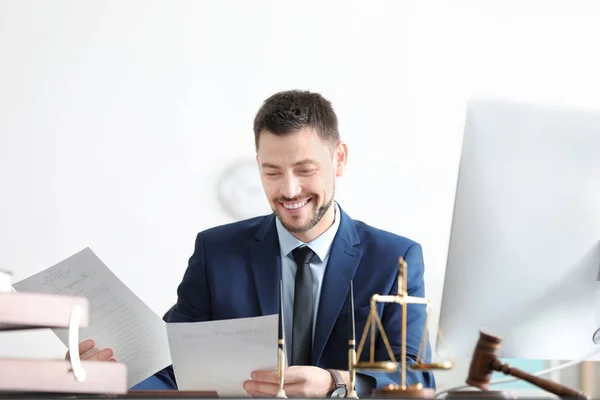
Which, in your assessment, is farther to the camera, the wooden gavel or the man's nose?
the man's nose

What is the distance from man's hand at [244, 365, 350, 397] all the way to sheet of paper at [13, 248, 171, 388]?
38 cm

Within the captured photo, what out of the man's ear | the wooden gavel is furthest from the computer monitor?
the man's ear

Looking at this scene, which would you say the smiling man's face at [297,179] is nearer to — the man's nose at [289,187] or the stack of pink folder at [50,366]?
the man's nose at [289,187]

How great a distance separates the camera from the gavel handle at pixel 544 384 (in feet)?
3.88

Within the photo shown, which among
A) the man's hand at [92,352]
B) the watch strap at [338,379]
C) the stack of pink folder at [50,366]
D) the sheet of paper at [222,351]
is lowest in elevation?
the man's hand at [92,352]

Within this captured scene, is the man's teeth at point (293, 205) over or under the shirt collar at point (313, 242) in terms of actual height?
over

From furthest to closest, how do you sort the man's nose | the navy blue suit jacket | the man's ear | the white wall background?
the white wall background → the man's ear → the man's nose → the navy blue suit jacket

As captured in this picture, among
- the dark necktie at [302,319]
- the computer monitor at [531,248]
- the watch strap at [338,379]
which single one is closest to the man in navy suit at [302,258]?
the dark necktie at [302,319]

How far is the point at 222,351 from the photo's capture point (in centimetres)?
155

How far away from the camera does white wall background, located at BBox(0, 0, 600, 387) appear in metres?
3.34

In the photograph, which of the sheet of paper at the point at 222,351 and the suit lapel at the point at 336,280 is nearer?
the sheet of paper at the point at 222,351

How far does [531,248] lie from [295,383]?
0.52 metres

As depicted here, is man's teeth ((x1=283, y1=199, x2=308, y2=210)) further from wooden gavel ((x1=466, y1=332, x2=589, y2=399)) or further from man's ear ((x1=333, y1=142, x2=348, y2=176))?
wooden gavel ((x1=466, y1=332, x2=589, y2=399))

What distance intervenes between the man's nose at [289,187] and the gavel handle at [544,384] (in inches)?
43.1
